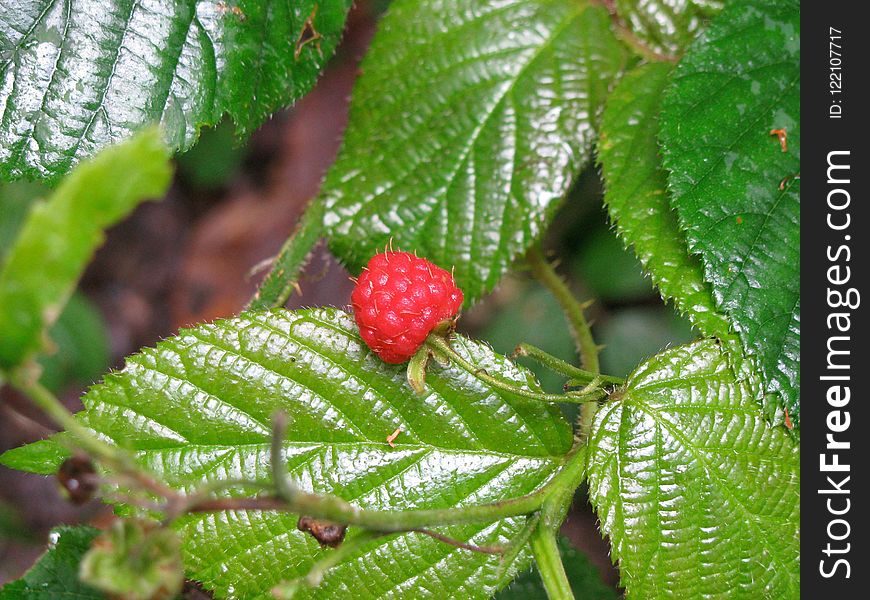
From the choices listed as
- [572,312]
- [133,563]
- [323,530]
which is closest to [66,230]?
[133,563]

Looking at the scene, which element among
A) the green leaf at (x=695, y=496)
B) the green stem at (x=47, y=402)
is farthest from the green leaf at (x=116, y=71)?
the green leaf at (x=695, y=496)

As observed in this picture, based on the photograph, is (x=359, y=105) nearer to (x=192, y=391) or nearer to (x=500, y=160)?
(x=500, y=160)

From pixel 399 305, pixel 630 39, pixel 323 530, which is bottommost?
pixel 323 530

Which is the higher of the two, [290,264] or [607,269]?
[607,269]

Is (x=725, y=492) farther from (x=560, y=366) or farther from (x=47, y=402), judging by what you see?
(x=47, y=402)
